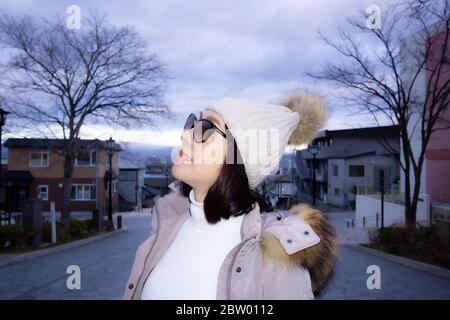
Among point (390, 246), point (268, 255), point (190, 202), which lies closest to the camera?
point (268, 255)

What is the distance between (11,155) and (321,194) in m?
24.9

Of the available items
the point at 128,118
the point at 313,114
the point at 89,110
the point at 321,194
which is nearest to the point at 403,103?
the point at 128,118

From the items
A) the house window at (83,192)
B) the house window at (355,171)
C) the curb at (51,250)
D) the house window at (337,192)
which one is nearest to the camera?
the curb at (51,250)

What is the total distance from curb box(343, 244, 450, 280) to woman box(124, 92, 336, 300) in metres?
7.37

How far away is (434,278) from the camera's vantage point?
7746mm

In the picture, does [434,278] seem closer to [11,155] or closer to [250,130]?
[250,130]

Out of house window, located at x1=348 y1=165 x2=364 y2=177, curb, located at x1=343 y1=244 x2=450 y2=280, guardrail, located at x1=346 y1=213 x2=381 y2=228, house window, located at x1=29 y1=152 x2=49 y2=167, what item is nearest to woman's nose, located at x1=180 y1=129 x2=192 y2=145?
curb, located at x1=343 y1=244 x2=450 y2=280

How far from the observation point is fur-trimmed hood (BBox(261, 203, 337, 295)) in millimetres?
1589

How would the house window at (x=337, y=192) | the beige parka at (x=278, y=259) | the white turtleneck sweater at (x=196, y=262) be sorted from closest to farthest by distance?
the beige parka at (x=278, y=259)
the white turtleneck sweater at (x=196, y=262)
the house window at (x=337, y=192)

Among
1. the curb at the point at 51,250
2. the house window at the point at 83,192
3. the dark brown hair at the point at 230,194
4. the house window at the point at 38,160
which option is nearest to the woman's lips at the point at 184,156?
the dark brown hair at the point at 230,194

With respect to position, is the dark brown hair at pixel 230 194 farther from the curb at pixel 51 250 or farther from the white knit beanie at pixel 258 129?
the curb at pixel 51 250

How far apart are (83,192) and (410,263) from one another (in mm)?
26181

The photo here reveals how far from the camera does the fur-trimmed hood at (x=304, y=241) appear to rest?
1.59 meters

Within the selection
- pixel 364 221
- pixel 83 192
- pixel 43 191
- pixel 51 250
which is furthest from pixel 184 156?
pixel 43 191
